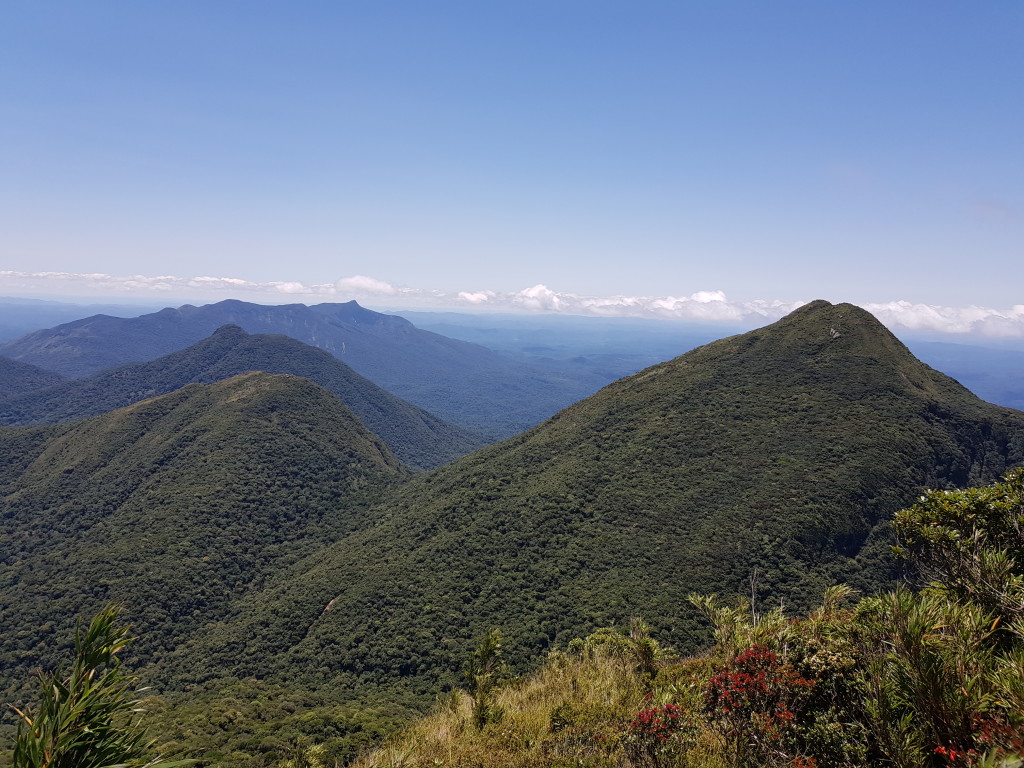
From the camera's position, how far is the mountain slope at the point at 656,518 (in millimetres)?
49281

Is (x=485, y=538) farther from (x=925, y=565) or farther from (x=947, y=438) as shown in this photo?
(x=947, y=438)

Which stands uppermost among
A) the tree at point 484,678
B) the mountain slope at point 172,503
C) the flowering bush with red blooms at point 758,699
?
the flowering bush with red blooms at point 758,699

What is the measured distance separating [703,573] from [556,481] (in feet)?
85.1

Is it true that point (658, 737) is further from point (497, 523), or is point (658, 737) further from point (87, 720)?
point (497, 523)

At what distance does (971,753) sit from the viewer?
488 cm

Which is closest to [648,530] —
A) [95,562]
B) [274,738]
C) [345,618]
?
[345,618]

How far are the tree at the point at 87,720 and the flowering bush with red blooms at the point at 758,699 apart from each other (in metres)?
8.07

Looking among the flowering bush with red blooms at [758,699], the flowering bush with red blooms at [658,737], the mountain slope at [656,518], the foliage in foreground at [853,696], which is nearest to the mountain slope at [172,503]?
the mountain slope at [656,518]

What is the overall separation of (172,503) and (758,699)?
96.9 m

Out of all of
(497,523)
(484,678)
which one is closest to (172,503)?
(497,523)

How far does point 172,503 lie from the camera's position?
79875mm

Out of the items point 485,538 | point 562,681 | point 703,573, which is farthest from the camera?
point 485,538

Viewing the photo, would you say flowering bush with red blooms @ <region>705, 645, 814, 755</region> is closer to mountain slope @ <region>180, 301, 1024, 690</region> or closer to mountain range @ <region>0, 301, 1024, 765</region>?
mountain range @ <region>0, 301, 1024, 765</region>

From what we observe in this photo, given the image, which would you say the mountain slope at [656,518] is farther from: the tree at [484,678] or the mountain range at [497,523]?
the tree at [484,678]
